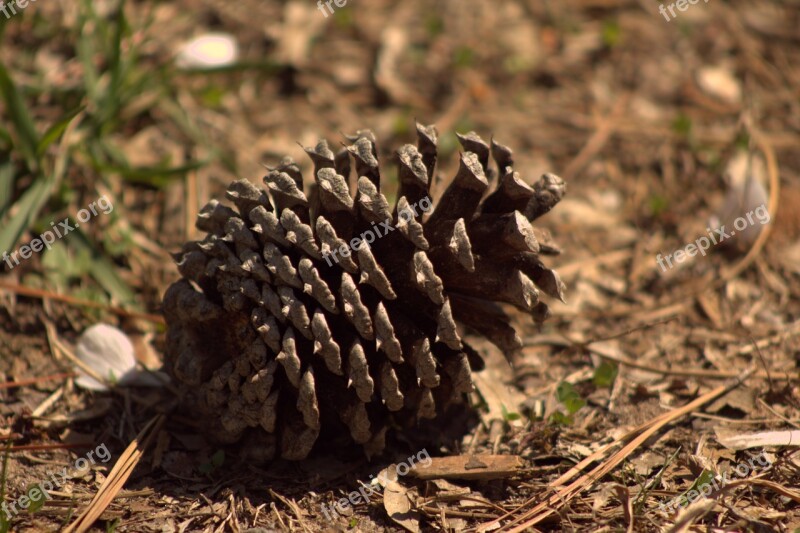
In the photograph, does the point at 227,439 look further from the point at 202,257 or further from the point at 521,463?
the point at 521,463

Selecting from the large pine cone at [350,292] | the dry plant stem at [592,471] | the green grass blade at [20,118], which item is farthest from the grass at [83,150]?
the dry plant stem at [592,471]

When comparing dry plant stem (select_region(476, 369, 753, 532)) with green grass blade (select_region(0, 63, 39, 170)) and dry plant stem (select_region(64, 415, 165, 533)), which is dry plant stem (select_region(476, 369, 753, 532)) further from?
green grass blade (select_region(0, 63, 39, 170))

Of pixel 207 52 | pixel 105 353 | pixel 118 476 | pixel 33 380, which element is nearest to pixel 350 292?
pixel 118 476

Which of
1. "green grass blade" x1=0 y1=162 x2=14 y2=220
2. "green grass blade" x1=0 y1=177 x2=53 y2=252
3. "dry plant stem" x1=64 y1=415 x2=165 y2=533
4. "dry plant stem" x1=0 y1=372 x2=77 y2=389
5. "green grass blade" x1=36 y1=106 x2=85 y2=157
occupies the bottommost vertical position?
"dry plant stem" x1=64 y1=415 x2=165 y2=533

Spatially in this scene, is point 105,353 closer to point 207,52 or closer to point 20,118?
point 20,118

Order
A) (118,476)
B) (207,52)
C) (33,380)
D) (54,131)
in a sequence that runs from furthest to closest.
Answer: (207,52) → (54,131) → (33,380) → (118,476)

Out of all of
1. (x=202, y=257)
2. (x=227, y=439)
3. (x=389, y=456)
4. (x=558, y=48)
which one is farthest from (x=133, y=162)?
(x=558, y=48)

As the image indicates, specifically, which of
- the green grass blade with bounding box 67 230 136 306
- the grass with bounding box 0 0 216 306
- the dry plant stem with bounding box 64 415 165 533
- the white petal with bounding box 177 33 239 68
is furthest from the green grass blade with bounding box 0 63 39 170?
the dry plant stem with bounding box 64 415 165 533
